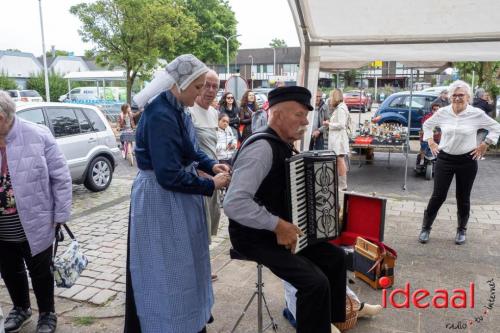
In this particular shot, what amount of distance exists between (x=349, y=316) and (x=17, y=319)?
2583 millimetres

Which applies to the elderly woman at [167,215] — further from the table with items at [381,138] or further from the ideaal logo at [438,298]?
the table with items at [381,138]

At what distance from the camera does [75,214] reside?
656 centimetres

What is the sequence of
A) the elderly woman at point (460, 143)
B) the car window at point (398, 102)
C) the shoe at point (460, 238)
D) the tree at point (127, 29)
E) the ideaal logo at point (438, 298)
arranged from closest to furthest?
the ideaal logo at point (438, 298), the elderly woman at point (460, 143), the shoe at point (460, 238), the car window at point (398, 102), the tree at point (127, 29)

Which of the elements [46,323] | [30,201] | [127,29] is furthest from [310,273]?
[127,29]

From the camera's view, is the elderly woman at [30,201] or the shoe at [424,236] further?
the shoe at [424,236]

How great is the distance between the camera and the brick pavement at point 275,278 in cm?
333

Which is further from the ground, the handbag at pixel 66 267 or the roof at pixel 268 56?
the roof at pixel 268 56

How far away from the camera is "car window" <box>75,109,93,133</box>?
772 centimetres

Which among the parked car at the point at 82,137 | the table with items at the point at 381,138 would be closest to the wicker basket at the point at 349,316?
the parked car at the point at 82,137

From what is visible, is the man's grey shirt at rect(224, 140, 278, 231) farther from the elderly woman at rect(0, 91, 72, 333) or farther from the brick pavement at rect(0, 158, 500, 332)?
the elderly woman at rect(0, 91, 72, 333)

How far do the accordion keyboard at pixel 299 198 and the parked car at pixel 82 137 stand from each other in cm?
580

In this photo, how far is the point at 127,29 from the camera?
17.8m

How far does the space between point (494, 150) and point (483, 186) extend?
452 centimetres

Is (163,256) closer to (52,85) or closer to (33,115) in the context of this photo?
(33,115)
